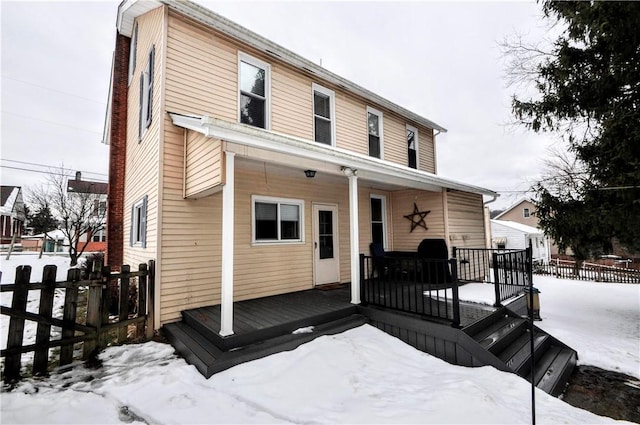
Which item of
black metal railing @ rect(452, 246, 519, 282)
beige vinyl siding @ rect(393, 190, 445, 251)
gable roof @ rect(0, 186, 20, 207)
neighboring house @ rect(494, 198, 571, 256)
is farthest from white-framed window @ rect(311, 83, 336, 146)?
gable roof @ rect(0, 186, 20, 207)

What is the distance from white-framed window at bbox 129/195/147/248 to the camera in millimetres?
5719

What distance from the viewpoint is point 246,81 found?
6469mm

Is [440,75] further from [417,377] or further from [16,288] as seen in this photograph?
[16,288]

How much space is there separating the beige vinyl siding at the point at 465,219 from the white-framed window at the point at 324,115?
4111mm

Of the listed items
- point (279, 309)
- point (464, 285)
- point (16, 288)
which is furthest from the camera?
point (464, 285)

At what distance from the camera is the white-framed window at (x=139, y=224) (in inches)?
225

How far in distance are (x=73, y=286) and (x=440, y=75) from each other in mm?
14447

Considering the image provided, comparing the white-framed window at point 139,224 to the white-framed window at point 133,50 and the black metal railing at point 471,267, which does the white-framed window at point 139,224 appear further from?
the black metal railing at point 471,267

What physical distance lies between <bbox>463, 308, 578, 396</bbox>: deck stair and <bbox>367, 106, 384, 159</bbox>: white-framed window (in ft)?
19.5

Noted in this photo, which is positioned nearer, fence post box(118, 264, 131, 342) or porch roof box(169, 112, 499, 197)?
porch roof box(169, 112, 499, 197)

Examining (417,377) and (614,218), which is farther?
(614,218)

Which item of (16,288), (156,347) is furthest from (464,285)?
(16,288)

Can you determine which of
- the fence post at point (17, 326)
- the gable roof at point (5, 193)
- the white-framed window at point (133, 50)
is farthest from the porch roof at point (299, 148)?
the gable roof at point (5, 193)

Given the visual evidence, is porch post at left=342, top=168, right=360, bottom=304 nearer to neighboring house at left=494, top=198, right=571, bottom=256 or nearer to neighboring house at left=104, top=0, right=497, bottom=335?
neighboring house at left=104, top=0, right=497, bottom=335
